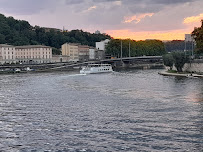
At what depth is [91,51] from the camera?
447 ft

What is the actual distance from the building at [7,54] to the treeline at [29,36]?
37.4 feet

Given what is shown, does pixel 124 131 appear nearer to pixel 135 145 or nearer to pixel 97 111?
pixel 135 145

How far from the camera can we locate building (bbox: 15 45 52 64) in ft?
350

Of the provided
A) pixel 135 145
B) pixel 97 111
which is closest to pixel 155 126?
pixel 135 145

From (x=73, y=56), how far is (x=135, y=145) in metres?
111

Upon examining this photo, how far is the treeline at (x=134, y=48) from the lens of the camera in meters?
118

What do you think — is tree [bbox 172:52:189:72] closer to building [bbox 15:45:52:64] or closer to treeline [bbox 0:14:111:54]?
building [bbox 15:45:52:64]

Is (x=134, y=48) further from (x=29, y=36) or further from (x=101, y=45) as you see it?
(x=29, y=36)

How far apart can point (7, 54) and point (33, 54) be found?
931 centimetres

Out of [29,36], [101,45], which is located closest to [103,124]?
[29,36]

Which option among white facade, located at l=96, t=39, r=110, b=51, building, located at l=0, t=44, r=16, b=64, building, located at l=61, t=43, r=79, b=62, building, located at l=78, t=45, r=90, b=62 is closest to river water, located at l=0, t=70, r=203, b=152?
building, located at l=0, t=44, r=16, b=64

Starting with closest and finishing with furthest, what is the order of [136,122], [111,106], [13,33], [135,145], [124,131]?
[135,145] → [124,131] → [136,122] → [111,106] → [13,33]

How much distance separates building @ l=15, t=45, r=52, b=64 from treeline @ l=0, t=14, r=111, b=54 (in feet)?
28.3

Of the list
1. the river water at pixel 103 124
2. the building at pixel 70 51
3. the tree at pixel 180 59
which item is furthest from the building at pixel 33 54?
the river water at pixel 103 124
